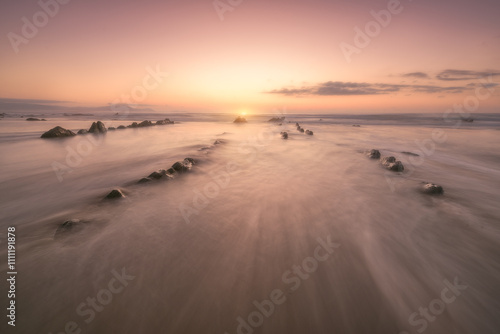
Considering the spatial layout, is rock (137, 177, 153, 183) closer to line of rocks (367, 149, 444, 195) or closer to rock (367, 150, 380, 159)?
line of rocks (367, 149, 444, 195)

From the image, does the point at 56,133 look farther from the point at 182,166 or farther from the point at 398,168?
the point at 398,168

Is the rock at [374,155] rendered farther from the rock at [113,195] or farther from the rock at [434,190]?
the rock at [113,195]

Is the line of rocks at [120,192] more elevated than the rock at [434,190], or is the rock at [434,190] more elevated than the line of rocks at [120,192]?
the rock at [434,190]

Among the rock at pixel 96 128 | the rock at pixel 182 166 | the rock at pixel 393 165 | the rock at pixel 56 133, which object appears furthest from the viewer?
the rock at pixel 96 128

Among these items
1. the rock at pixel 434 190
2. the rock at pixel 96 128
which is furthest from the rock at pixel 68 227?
the rock at pixel 96 128

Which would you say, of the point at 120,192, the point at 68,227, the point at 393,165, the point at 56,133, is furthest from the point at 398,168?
the point at 56,133

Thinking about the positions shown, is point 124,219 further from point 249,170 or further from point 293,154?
point 293,154

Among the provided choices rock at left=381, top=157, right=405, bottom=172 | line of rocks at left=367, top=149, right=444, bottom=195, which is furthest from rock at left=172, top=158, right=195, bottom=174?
rock at left=381, top=157, right=405, bottom=172

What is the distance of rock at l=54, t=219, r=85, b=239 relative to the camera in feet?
9.50

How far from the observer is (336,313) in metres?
1.92

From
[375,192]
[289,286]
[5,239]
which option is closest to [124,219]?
[5,239]

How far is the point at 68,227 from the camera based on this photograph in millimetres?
3010

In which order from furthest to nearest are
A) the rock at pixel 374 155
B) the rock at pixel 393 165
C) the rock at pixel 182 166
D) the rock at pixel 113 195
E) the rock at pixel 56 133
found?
the rock at pixel 56 133 → the rock at pixel 374 155 → the rock at pixel 393 165 → the rock at pixel 182 166 → the rock at pixel 113 195

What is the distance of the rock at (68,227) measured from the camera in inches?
114
